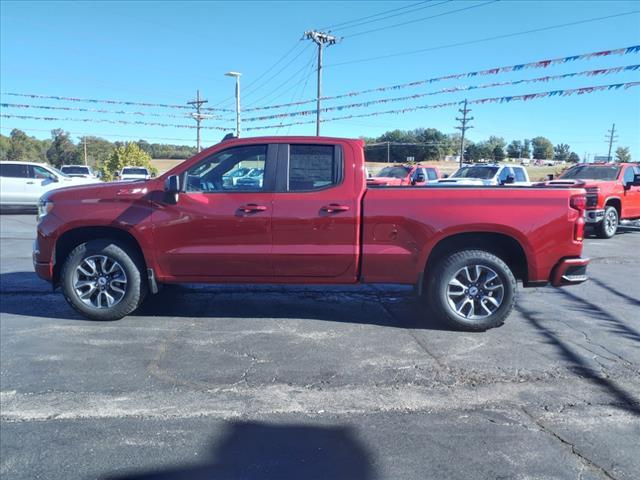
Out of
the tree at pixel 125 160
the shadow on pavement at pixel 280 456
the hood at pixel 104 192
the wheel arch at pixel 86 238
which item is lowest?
the shadow on pavement at pixel 280 456

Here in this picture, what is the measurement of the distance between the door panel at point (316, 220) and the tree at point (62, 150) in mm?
96244

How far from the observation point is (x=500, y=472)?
2721 mm

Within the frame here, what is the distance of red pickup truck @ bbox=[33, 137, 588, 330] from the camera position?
4953 mm

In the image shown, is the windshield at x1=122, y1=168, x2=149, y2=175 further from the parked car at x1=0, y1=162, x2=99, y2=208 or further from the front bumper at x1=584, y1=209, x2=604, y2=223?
the front bumper at x1=584, y1=209, x2=604, y2=223

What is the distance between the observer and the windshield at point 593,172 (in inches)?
514

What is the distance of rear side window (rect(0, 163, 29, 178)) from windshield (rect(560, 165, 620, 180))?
682 inches

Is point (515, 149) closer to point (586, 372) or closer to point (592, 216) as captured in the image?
point (592, 216)

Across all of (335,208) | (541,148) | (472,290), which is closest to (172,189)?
(335,208)

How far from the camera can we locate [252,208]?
16.5ft

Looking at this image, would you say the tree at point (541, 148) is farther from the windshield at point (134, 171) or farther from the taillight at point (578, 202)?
the taillight at point (578, 202)

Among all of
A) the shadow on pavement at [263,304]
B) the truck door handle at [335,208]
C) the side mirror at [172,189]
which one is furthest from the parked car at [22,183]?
the truck door handle at [335,208]

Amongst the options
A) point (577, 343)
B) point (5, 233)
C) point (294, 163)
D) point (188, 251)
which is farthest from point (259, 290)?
point (5, 233)

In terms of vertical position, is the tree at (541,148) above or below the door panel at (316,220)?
above

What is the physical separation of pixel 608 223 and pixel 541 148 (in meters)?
42.4
